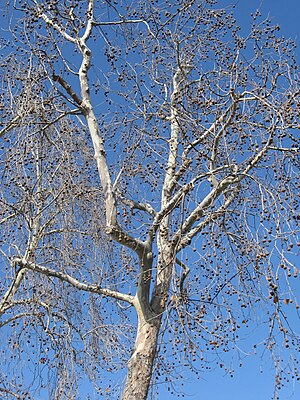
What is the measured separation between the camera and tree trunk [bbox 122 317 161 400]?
5.10 metres

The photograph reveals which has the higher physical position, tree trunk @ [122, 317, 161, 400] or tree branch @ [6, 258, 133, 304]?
tree branch @ [6, 258, 133, 304]

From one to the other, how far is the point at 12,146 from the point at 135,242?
168 cm

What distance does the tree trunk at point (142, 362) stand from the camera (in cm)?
510

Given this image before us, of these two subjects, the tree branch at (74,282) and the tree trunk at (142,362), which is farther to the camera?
the tree branch at (74,282)

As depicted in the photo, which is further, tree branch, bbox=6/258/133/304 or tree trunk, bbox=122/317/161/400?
tree branch, bbox=6/258/133/304

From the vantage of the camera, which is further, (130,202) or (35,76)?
(35,76)

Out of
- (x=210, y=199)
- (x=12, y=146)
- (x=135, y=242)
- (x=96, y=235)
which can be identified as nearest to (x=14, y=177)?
(x=12, y=146)

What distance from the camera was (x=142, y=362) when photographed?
205 inches

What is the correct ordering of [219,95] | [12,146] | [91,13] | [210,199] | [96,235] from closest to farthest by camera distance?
1. [219,95]
2. [210,199]
3. [12,146]
4. [96,235]
5. [91,13]

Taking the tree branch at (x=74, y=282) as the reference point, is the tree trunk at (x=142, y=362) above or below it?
below

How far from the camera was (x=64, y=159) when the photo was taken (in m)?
6.38

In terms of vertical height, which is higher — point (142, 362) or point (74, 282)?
point (74, 282)

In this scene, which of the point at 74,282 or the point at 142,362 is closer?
the point at 142,362

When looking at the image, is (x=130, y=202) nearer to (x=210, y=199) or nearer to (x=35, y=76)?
(x=210, y=199)
